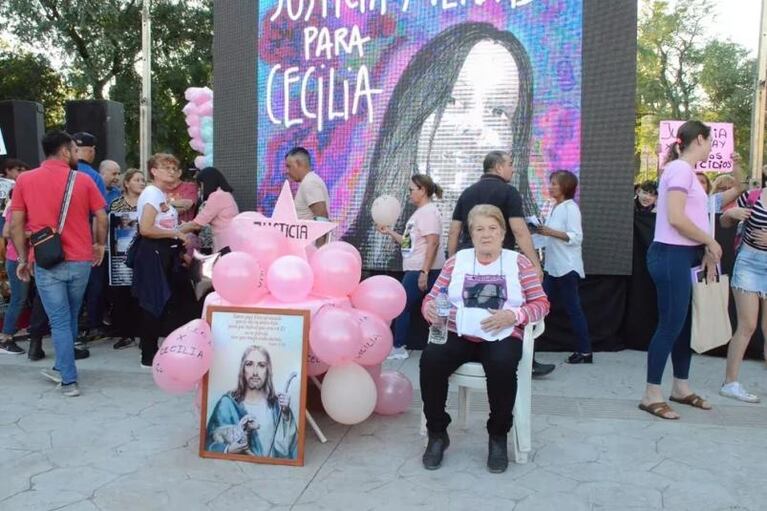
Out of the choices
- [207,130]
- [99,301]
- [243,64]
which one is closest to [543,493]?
[99,301]

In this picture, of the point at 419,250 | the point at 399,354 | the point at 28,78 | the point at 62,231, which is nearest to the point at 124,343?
the point at 62,231

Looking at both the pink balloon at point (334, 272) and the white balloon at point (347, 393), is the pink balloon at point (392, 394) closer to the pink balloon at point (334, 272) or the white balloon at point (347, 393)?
the white balloon at point (347, 393)

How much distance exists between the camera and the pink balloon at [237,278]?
3.51 metres

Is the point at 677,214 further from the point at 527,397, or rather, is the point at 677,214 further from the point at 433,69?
the point at 433,69

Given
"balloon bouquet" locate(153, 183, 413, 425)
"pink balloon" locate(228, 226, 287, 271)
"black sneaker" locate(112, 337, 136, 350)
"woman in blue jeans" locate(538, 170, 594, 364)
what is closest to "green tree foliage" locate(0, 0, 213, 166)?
"black sneaker" locate(112, 337, 136, 350)

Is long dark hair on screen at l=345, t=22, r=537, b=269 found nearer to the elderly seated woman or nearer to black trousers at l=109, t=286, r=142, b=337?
black trousers at l=109, t=286, r=142, b=337

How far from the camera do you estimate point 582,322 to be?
5.51 m

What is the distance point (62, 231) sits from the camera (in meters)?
4.67

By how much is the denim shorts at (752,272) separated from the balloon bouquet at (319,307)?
7.63 feet

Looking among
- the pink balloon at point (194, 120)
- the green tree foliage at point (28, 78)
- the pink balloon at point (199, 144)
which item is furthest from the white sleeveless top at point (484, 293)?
the green tree foliage at point (28, 78)

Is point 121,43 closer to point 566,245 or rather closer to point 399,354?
point 399,354

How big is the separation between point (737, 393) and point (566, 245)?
Result: 158cm

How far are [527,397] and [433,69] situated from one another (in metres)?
3.71

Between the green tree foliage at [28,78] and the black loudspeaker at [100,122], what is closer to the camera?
the black loudspeaker at [100,122]
